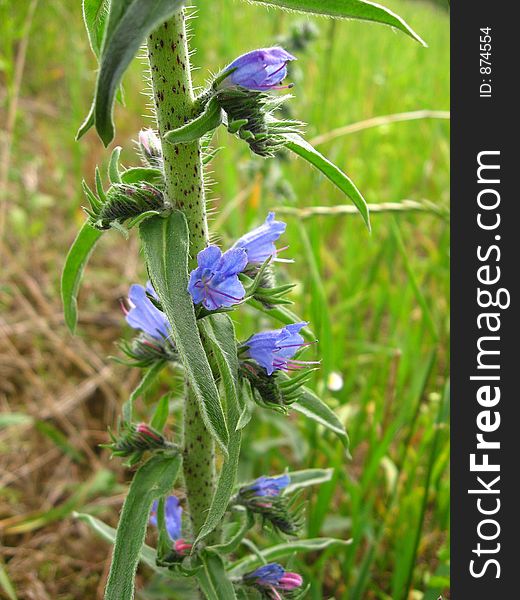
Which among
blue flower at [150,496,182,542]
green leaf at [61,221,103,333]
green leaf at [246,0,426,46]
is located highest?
green leaf at [246,0,426,46]

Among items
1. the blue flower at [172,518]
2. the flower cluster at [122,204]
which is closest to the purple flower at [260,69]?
the flower cluster at [122,204]

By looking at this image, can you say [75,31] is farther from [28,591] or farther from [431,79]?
[28,591]

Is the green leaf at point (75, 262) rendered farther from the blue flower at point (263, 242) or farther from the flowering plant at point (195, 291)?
the blue flower at point (263, 242)

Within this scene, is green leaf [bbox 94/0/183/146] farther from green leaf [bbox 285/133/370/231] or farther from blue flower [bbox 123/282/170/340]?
blue flower [bbox 123/282/170/340]

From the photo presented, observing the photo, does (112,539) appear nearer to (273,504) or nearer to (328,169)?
(273,504)

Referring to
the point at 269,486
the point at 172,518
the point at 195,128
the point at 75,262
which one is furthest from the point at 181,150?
the point at 172,518

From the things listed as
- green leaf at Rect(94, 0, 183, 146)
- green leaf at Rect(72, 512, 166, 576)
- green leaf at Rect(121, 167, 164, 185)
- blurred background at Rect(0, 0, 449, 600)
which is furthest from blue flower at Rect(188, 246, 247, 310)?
blurred background at Rect(0, 0, 449, 600)

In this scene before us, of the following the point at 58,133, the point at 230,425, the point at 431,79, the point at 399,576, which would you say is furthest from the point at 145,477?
the point at 431,79
